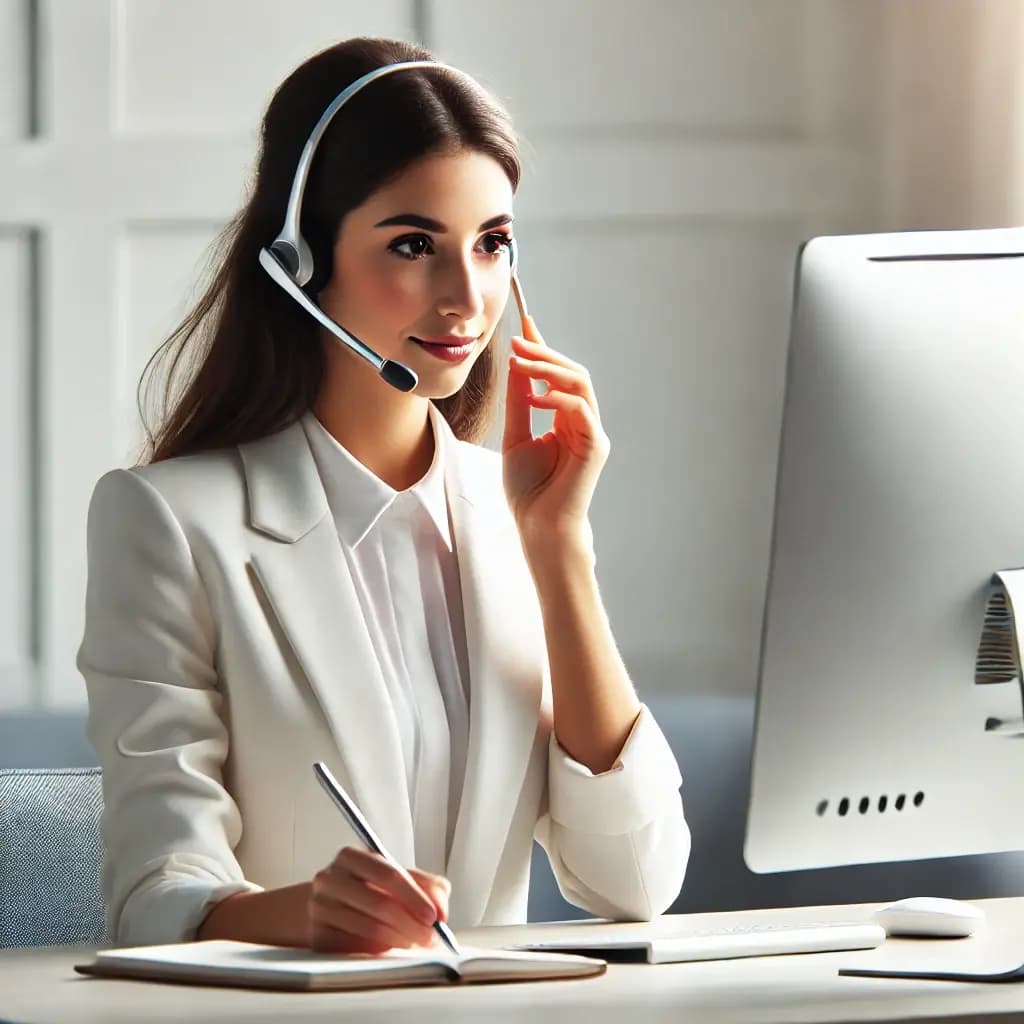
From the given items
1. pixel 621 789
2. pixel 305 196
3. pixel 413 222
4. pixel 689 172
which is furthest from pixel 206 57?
pixel 621 789

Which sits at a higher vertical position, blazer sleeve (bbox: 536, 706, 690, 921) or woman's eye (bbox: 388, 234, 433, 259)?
woman's eye (bbox: 388, 234, 433, 259)

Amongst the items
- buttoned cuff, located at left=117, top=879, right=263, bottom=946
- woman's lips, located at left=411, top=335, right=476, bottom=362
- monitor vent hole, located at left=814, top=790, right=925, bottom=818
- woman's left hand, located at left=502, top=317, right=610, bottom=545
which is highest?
woman's lips, located at left=411, top=335, right=476, bottom=362

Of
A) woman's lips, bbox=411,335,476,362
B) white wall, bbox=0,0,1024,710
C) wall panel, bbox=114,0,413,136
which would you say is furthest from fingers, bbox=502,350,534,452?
wall panel, bbox=114,0,413,136

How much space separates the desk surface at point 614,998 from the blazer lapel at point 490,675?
1.30 ft

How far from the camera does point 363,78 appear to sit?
1.41 metres

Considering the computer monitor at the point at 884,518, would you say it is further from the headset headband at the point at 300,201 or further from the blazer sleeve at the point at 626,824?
the headset headband at the point at 300,201

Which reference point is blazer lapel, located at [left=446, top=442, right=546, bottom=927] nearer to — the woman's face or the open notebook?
the woman's face

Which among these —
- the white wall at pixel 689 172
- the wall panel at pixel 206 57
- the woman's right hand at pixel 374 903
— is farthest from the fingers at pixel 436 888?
the wall panel at pixel 206 57

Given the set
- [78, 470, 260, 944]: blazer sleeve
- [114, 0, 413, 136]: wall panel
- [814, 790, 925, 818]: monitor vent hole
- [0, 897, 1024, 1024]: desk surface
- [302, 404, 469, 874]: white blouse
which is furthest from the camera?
[114, 0, 413, 136]: wall panel

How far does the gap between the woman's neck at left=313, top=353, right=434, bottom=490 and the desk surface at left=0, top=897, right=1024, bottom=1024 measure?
0.61 m

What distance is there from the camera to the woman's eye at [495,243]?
1.46 metres

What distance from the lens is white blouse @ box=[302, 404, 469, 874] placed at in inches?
56.2

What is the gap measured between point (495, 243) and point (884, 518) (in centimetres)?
64

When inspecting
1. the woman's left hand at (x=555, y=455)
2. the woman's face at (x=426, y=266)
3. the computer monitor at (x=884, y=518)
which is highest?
the woman's face at (x=426, y=266)
